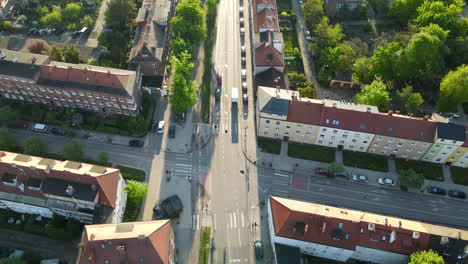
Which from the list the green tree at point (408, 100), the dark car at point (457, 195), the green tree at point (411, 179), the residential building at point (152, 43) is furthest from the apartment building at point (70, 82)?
the dark car at point (457, 195)

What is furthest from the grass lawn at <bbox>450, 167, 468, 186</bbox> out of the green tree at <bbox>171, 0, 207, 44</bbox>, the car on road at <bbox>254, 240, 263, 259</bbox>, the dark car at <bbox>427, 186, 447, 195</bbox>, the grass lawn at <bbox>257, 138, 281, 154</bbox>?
the green tree at <bbox>171, 0, 207, 44</bbox>

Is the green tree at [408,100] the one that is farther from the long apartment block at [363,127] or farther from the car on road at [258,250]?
the car on road at [258,250]

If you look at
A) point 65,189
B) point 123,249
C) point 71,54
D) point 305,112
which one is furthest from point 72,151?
point 305,112

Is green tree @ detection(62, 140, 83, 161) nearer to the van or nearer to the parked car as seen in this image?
the van

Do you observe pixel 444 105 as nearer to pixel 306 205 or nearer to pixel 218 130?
pixel 306 205

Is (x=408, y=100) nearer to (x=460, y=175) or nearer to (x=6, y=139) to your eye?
(x=460, y=175)

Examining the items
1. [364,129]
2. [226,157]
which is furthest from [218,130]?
[364,129]
